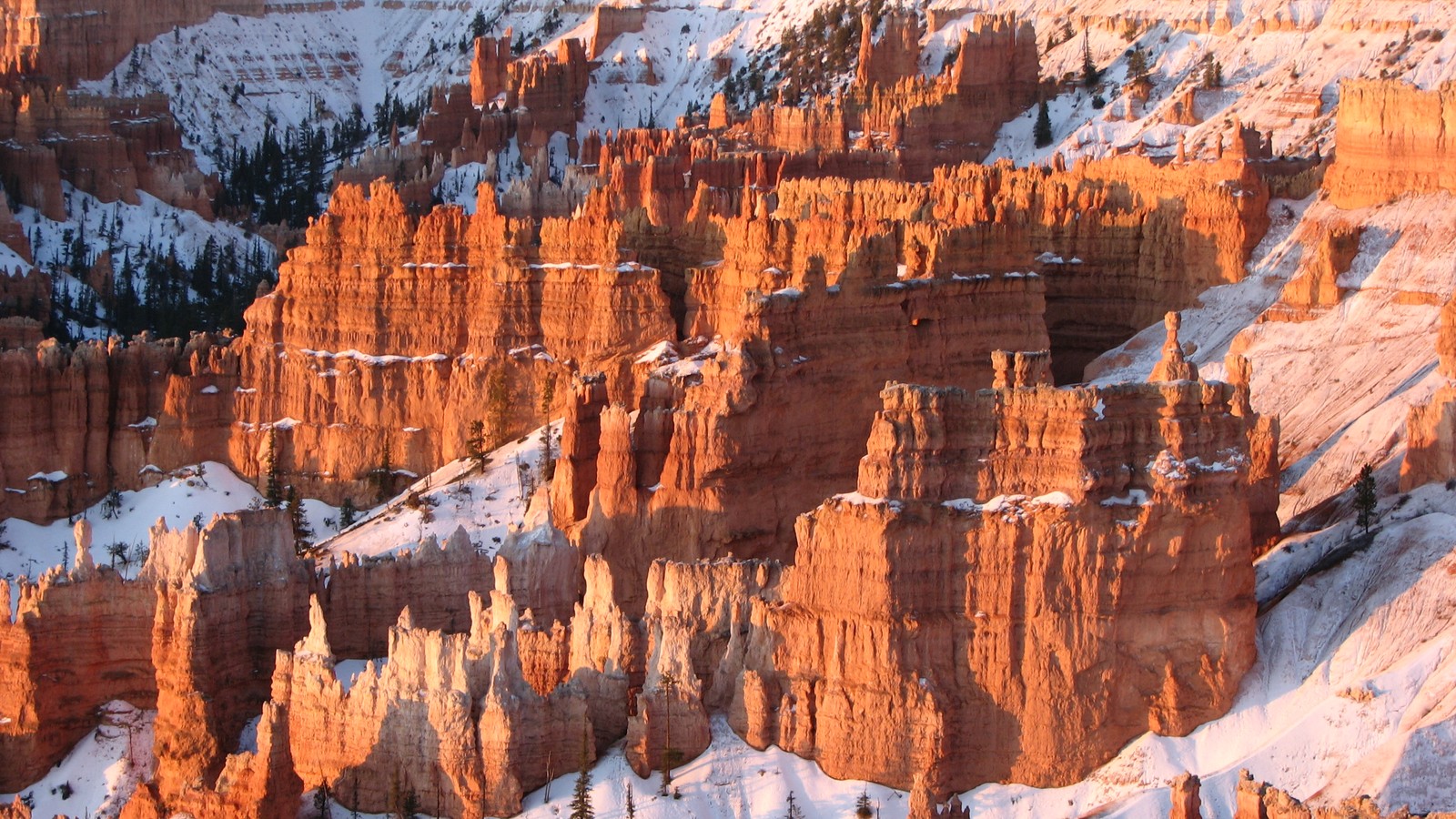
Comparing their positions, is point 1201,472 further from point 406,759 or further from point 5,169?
point 5,169

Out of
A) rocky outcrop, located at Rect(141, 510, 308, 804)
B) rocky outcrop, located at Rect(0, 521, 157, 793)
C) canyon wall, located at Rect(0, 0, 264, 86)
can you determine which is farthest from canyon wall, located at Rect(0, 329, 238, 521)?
canyon wall, located at Rect(0, 0, 264, 86)

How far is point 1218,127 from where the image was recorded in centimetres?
10275

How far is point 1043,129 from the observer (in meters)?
112

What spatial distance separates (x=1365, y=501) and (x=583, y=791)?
15062 mm

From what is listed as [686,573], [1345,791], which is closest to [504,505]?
[686,573]

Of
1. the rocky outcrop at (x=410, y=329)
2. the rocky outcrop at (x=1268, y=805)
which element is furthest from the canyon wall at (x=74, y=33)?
the rocky outcrop at (x=1268, y=805)

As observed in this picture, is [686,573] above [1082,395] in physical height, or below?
below

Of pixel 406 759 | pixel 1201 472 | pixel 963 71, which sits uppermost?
pixel 963 71

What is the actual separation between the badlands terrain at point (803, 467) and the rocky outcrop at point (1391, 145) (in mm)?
107

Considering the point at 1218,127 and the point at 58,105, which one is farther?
the point at 58,105

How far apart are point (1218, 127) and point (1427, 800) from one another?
57.3 meters

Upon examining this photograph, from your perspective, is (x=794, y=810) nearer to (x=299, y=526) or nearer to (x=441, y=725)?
(x=441, y=725)

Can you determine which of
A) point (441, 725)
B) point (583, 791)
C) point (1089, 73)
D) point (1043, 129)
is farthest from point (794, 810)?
point (1089, 73)

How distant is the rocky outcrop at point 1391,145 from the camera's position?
74.7m
